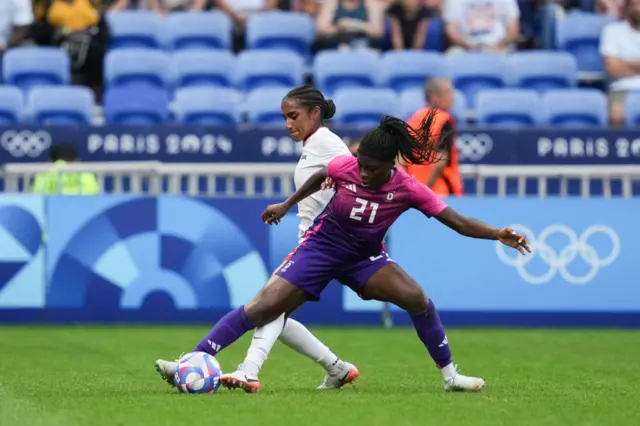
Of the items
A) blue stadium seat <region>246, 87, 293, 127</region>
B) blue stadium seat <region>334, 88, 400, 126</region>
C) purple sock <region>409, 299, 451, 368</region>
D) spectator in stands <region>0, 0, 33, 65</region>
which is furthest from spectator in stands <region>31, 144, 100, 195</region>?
purple sock <region>409, 299, 451, 368</region>

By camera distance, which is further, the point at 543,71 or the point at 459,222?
the point at 543,71

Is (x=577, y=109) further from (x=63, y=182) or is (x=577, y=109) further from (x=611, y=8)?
(x=63, y=182)

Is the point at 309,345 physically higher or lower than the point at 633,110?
lower

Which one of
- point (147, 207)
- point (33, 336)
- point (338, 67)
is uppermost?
point (338, 67)

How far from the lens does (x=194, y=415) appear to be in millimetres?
6816

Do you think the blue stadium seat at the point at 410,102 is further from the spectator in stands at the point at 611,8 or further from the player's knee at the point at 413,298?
the player's knee at the point at 413,298

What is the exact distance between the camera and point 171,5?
→ 61.7 ft

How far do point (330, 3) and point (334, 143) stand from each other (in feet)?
33.3

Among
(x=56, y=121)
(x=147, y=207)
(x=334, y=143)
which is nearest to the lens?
(x=334, y=143)

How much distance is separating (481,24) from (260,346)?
11596mm

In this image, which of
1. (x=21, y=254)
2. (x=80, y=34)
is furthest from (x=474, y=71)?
(x=21, y=254)

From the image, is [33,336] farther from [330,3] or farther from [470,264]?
[330,3]

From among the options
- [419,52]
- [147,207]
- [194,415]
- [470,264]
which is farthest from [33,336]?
[419,52]

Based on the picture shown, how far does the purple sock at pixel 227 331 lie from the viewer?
313 inches
